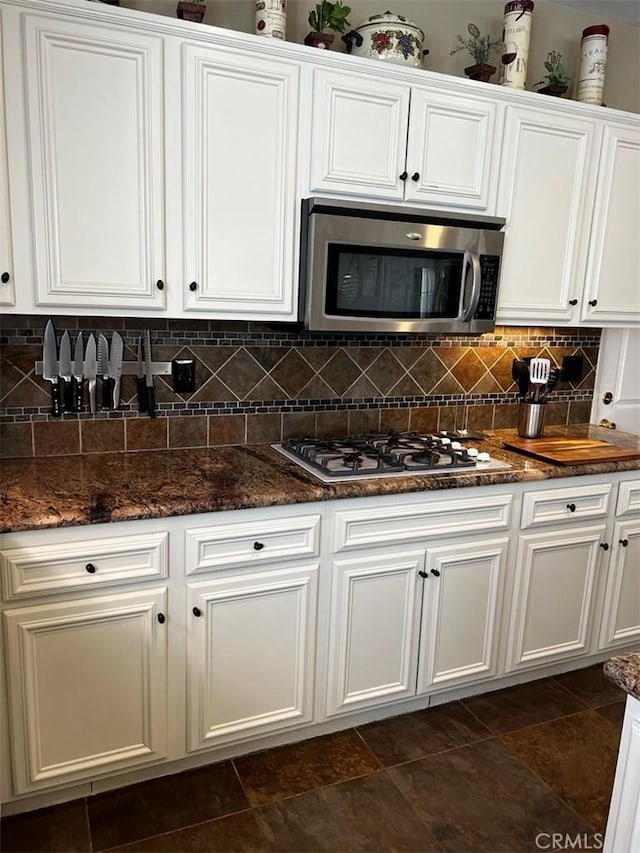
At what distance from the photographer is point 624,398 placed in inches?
127

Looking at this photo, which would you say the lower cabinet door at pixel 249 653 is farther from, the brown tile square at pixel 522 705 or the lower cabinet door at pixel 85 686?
the brown tile square at pixel 522 705

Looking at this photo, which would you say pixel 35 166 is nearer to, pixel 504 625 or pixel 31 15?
pixel 31 15

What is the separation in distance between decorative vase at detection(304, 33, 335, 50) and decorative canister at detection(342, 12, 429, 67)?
13 cm

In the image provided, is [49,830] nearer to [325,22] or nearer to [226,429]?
[226,429]

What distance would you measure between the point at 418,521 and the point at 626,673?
1.12m

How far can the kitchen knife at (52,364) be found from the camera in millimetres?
2096

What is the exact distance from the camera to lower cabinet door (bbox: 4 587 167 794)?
1737 millimetres

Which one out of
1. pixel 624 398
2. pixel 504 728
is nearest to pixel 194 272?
pixel 504 728

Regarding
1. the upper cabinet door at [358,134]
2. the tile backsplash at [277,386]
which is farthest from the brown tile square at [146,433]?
the upper cabinet door at [358,134]

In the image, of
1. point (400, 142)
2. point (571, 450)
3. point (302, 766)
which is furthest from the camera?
point (571, 450)

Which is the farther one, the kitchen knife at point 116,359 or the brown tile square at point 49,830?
the kitchen knife at point 116,359

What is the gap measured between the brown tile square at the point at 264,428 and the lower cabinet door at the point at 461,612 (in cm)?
77

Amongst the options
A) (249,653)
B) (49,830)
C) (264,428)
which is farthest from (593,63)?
(49,830)

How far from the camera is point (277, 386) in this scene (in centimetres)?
253
